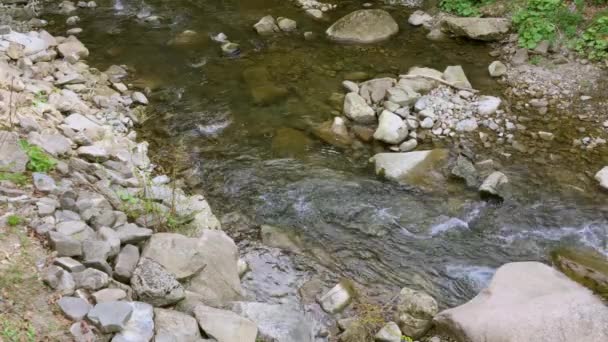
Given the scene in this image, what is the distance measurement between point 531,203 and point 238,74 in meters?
4.58

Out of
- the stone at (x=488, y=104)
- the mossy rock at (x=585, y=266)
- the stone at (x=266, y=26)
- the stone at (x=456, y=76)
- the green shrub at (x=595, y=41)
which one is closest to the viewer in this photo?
the mossy rock at (x=585, y=266)

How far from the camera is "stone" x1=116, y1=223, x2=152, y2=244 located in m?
3.89

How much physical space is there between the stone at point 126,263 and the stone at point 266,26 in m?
6.28

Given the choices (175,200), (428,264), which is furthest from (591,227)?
(175,200)

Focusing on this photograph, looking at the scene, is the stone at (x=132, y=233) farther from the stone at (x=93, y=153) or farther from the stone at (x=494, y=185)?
the stone at (x=494, y=185)

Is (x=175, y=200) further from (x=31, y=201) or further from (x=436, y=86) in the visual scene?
(x=436, y=86)

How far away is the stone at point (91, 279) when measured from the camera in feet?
10.6

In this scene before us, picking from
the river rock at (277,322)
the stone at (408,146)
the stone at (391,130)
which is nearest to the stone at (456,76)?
the stone at (391,130)

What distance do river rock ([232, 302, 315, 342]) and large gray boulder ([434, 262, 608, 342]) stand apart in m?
1.01

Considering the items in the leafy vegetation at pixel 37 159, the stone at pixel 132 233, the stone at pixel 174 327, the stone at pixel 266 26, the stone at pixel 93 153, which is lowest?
the stone at pixel 266 26

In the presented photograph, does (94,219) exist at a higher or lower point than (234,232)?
higher

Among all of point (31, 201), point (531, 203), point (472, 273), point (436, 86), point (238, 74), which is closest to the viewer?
point (31, 201)

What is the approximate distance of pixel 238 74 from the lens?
805 centimetres

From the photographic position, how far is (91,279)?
3256 mm
